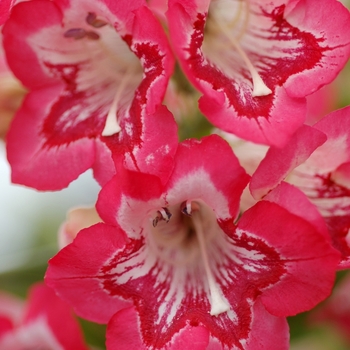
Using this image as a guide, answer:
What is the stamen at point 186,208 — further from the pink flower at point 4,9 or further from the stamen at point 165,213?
the pink flower at point 4,9

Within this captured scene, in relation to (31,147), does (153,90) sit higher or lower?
higher

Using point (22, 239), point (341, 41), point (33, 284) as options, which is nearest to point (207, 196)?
point (341, 41)

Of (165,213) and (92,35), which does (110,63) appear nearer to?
(92,35)

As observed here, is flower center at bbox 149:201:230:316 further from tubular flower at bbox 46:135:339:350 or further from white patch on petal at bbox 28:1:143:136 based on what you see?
white patch on petal at bbox 28:1:143:136

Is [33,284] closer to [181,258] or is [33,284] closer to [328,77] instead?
[181,258]

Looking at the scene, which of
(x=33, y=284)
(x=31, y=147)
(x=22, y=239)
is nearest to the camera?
(x=31, y=147)

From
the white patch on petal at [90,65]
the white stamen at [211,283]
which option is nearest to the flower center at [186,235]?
the white stamen at [211,283]
